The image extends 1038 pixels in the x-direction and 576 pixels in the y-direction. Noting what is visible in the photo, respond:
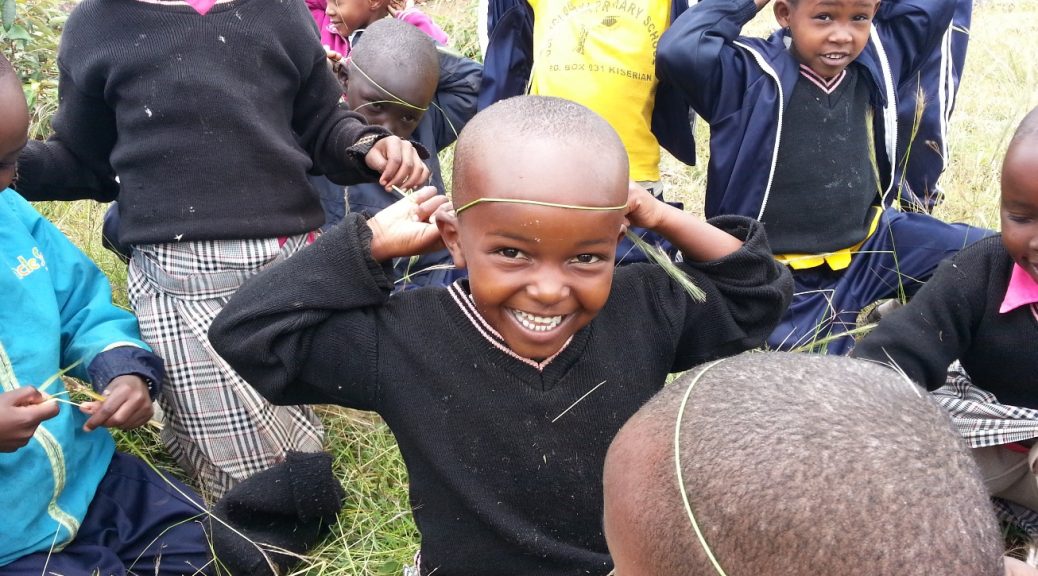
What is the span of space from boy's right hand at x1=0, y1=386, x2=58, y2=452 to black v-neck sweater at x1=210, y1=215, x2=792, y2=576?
45 centimetres

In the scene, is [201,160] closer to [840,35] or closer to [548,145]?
[548,145]

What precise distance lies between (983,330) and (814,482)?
5.24 feet

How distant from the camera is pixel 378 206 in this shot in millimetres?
3279

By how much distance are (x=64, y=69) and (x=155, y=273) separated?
56 cm

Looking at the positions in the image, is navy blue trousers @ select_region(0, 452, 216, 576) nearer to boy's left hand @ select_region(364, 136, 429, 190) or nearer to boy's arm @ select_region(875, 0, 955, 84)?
boy's left hand @ select_region(364, 136, 429, 190)

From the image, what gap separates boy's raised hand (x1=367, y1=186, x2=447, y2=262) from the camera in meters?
1.64

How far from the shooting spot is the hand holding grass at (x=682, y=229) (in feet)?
5.50

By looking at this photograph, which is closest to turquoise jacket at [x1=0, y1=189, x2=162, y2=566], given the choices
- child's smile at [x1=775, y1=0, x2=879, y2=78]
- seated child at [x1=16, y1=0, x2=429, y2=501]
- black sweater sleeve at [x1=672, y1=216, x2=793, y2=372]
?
seated child at [x1=16, y1=0, x2=429, y2=501]

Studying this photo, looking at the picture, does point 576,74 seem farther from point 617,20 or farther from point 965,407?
point 965,407

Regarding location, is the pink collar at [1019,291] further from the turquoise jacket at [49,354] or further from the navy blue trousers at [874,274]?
the turquoise jacket at [49,354]

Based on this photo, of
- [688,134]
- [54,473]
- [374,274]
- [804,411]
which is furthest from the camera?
[688,134]

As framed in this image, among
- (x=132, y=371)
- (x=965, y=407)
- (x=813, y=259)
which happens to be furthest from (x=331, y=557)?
(x=813, y=259)

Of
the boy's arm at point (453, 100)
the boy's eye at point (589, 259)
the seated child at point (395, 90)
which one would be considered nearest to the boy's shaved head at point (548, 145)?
the boy's eye at point (589, 259)

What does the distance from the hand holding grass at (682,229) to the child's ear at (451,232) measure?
34 centimetres
